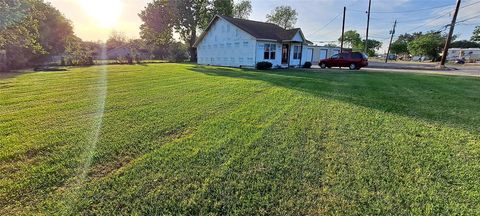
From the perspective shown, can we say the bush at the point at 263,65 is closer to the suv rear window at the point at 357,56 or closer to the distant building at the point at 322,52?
the suv rear window at the point at 357,56

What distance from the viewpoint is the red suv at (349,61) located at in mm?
21781

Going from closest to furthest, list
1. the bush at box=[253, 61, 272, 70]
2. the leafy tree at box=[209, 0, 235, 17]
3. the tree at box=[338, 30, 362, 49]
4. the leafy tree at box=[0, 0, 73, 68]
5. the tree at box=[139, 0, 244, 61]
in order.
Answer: the leafy tree at box=[0, 0, 73, 68] < the bush at box=[253, 61, 272, 70] < the tree at box=[139, 0, 244, 61] < the leafy tree at box=[209, 0, 235, 17] < the tree at box=[338, 30, 362, 49]

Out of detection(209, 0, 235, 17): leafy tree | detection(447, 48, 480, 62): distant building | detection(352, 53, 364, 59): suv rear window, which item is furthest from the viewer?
detection(447, 48, 480, 62): distant building

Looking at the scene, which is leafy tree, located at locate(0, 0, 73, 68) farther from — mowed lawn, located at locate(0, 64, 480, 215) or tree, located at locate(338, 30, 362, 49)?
tree, located at locate(338, 30, 362, 49)

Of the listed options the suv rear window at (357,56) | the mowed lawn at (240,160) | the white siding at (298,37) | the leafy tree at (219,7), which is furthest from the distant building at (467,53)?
the mowed lawn at (240,160)

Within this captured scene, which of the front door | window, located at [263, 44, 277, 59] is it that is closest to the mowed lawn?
window, located at [263, 44, 277, 59]

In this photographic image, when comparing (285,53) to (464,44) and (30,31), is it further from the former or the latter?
(464,44)

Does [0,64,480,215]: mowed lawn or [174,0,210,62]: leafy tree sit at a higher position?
[174,0,210,62]: leafy tree

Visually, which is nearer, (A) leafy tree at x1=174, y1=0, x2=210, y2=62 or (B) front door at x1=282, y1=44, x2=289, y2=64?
(B) front door at x1=282, y1=44, x2=289, y2=64

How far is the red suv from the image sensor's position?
21.8 m

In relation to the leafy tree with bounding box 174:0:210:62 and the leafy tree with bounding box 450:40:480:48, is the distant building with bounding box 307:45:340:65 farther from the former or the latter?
the leafy tree with bounding box 450:40:480:48

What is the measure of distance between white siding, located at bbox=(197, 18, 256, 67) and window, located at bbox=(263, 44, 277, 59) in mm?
1256

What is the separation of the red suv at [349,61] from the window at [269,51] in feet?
18.0

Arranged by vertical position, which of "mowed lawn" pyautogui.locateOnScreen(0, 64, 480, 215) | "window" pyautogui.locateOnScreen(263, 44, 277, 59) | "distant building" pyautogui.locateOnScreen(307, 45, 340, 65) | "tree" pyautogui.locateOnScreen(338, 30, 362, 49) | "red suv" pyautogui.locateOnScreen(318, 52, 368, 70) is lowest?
"mowed lawn" pyautogui.locateOnScreen(0, 64, 480, 215)
